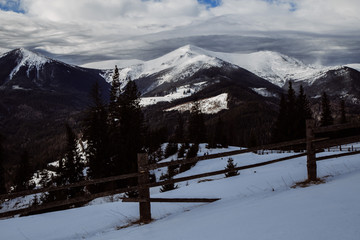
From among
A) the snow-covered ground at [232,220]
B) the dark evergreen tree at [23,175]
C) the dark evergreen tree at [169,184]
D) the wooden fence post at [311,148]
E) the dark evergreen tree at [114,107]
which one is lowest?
the dark evergreen tree at [23,175]

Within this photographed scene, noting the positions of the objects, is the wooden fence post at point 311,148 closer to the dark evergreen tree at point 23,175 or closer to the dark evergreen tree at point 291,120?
the dark evergreen tree at point 291,120

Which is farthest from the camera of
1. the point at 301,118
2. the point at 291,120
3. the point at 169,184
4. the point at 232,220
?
the point at 291,120

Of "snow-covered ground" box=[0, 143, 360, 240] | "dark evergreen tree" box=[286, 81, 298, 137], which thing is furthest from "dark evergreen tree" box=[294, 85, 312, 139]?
"snow-covered ground" box=[0, 143, 360, 240]

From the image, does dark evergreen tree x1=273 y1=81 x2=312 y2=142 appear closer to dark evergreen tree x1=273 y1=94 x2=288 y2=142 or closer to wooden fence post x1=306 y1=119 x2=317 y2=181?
dark evergreen tree x1=273 y1=94 x2=288 y2=142

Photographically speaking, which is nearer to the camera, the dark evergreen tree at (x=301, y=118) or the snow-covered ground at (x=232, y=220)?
the snow-covered ground at (x=232, y=220)

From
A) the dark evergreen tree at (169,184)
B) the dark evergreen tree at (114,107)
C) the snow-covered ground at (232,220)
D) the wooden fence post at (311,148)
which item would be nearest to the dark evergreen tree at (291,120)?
the dark evergreen tree at (169,184)

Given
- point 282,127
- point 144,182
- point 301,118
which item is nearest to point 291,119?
point 301,118

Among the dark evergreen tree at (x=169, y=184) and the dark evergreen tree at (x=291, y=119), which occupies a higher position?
the dark evergreen tree at (x=291, y=119)

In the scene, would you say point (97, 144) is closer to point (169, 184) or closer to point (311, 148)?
point (169, 184)

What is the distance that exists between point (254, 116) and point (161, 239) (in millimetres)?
199596

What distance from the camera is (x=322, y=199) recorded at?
655 cm

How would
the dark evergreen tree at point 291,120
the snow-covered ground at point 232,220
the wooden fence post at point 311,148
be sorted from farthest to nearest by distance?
the dark evergreen tree at point 291,120 < the wooden fence post at point 311,148 < the snow-covered ground at point 232,220

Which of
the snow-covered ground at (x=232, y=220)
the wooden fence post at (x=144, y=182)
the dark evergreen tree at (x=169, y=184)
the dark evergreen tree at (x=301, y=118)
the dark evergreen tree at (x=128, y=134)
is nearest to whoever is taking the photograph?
the snow-covered ground at (x=232, y=220)

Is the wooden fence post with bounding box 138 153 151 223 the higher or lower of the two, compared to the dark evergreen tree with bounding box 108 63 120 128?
lower
